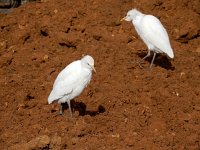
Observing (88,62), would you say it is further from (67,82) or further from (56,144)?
(56,144)

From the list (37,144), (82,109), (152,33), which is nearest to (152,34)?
(152,33)

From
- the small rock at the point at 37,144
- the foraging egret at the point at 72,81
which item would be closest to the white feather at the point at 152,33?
the foraging egret at the point at 72,81

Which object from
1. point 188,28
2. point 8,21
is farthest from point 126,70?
point 8,21

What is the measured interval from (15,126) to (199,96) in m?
3.09

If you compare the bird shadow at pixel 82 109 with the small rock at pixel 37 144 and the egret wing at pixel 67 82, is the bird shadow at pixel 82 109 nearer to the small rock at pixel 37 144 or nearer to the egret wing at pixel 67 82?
the egret wing at pixel 67 82

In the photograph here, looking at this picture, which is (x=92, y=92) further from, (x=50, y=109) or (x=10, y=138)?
(x=10, y=138)

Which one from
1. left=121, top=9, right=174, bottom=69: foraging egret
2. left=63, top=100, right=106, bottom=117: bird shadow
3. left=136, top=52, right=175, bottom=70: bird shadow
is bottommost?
left=136, top=52, right=175, bottom=70: bird shadow

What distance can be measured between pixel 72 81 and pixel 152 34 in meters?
2.33

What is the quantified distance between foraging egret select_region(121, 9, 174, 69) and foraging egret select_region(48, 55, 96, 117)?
6.87 feet

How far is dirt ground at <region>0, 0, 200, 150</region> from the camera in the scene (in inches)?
317

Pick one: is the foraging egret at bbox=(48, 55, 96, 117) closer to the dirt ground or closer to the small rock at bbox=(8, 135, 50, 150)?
the dirt ground

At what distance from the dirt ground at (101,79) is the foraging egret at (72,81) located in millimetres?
390

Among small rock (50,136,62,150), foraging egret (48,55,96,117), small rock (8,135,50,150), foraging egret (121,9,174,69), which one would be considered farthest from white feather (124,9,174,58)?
small rock (8,135,50,150)

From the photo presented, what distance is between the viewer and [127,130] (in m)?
8.16
